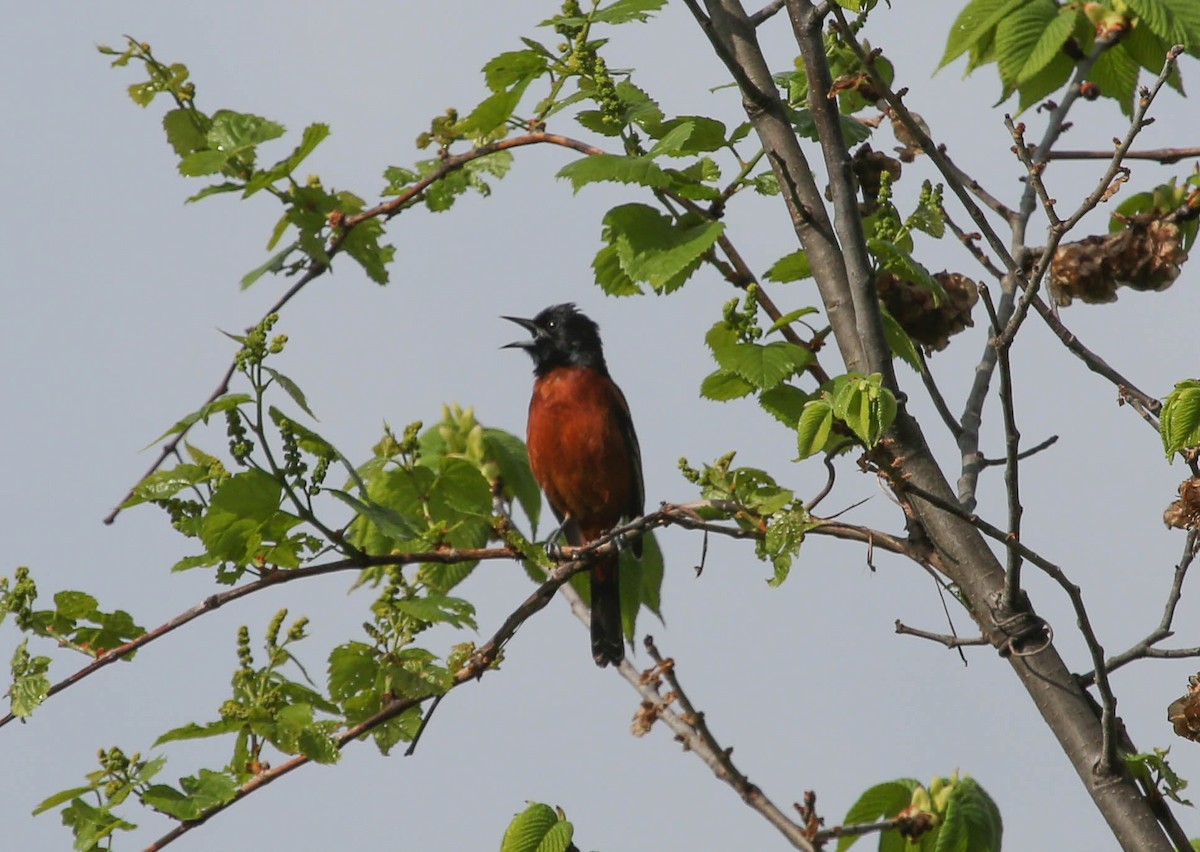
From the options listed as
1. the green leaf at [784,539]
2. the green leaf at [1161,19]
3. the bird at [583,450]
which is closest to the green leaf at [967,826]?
the green leaf at [784,539]

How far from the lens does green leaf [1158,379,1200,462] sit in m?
2.49

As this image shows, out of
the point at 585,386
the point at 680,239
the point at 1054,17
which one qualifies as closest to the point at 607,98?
the point at 680,239

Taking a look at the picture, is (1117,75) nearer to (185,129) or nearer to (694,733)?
(694,733)

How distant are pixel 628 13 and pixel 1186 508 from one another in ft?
5.04

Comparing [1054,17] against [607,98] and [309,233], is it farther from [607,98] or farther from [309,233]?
[309,233]

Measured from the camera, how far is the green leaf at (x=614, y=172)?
2.72m

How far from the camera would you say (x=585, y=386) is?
20.2ft

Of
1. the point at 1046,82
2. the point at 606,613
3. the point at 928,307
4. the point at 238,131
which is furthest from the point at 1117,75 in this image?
the point at 606,613

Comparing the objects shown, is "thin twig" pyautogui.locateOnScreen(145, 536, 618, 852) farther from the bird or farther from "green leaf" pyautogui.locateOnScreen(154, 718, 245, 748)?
the bird

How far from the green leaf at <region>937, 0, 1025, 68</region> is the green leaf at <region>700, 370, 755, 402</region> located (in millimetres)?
755

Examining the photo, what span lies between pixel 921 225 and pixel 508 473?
1.18 m

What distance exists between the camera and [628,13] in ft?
9.69

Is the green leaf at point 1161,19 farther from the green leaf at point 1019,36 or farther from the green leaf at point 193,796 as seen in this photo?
the green leaf at point 193,796

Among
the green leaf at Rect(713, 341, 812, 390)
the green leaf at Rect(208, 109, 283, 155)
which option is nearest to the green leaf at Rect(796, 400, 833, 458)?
the green leaf at Rect(713, 341, 812, 390)
